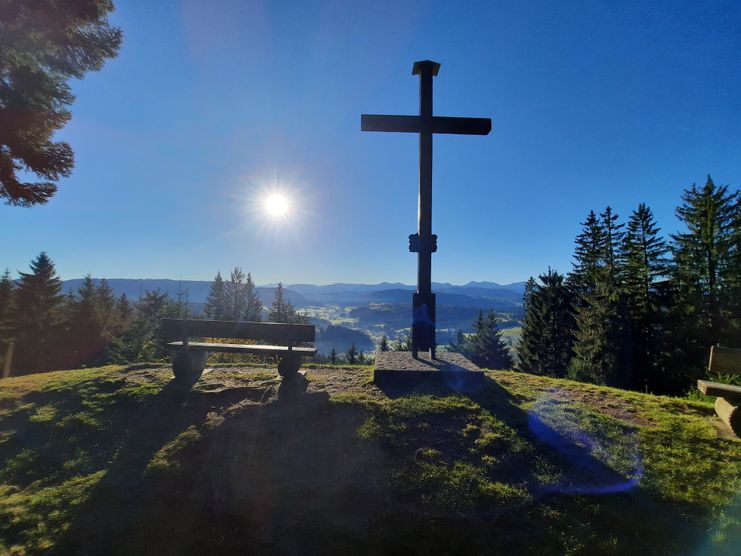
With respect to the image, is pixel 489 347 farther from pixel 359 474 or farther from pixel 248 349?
pixel 359 474

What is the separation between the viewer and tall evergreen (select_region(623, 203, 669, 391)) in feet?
81.8

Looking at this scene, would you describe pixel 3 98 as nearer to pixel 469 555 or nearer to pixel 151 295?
pixel 469 555

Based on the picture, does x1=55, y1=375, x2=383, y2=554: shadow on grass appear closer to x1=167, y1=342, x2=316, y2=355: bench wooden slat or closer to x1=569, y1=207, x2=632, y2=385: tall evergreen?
Answer: x1=167, y1=342, x2=316, y2=355: bench wooden slat

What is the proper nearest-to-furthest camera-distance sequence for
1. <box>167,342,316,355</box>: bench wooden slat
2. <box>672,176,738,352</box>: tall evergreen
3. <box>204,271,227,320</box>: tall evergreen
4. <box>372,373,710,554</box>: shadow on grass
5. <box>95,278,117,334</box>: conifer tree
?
<box>372,373,710,554</box>: shadow on grass → <box>167,342,316,355</box>: bench wooden slat → <box>672,176,738,352</box>: tall evergreen → <box>95,278,117,334</box>: conifer tree → <box>204,271,227,320</box>: tall evergreen

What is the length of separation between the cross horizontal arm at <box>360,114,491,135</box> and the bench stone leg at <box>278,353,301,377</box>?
5.19m

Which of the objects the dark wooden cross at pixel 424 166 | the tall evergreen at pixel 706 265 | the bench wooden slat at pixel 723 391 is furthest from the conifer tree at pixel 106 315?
the tall evergreen at pixel 706 265

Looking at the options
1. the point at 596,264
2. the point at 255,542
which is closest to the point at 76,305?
the point at 255,542

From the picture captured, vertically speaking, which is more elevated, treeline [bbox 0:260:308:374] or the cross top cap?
the cross top cap

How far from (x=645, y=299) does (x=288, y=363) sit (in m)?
29.6

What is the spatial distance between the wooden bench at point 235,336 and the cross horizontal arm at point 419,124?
187 inches

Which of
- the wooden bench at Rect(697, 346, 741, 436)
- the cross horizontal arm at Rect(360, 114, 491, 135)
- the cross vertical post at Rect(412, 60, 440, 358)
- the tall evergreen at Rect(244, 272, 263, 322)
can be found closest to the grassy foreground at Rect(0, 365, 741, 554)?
the wooden bench at Rect(697, 346, 741, 436)

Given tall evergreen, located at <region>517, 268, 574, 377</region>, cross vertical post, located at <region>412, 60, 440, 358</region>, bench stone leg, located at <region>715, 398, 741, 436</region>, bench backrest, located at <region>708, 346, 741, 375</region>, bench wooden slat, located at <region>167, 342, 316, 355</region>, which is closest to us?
bench backrest, located at <region>708, 346, 741, 375</region>

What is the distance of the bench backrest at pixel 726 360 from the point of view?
13.8ft

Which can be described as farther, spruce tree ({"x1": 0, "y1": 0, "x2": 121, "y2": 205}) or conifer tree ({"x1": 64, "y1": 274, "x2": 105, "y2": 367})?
conifer tree ({"x1": 64, "y1": 274, "x2": 105, "y2": 367})
